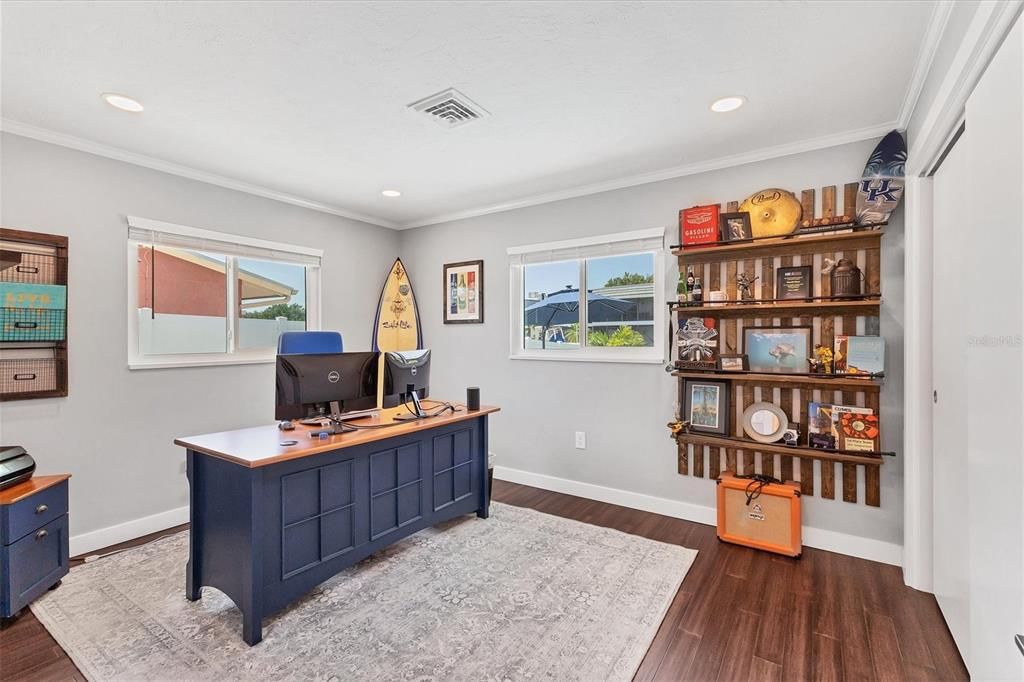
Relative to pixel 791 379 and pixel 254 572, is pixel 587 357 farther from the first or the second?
pixel 254 572

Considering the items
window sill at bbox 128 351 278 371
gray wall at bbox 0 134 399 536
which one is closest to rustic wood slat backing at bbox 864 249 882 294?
window sill at bbox 128 351 278 371

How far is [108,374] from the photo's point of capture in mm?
2953

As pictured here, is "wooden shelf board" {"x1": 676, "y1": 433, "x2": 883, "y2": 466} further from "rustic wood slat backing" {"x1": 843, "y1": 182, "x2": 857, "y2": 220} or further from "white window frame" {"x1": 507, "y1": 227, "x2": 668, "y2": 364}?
"rustic wood slat backing" {"x1": 843, "y1": 182, "x2": 857, "y2": 220}

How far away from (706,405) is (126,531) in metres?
3.90

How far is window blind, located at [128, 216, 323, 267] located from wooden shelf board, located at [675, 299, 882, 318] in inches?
124

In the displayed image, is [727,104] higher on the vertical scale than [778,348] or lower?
higher

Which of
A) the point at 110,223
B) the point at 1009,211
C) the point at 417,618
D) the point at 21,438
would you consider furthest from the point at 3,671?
the point at 1009,211

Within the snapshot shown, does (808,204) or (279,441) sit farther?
(808,204)

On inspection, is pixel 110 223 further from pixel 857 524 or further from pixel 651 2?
pixel 857 524

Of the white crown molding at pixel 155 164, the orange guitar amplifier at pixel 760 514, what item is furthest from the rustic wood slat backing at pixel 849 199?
the white crown molding at pixel 155 164

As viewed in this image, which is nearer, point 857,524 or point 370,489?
point 370,489

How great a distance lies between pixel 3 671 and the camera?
1.80 meters

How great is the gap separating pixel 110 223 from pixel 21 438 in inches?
53.9

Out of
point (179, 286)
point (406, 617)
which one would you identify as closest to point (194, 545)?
point (406, 617)
